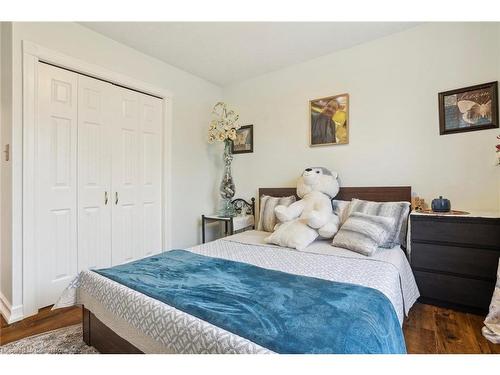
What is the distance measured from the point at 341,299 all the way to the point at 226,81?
10.6 ft

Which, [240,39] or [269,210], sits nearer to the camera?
[240,39]

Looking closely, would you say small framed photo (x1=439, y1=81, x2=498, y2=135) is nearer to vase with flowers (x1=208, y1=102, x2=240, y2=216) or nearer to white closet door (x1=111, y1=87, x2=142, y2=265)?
vase with flowers (x1=208, y1=102, x2=240, y2=216)

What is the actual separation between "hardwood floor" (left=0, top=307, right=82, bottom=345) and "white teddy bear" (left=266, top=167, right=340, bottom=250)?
1.69 meters

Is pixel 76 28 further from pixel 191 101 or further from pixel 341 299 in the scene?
pixel 341 299

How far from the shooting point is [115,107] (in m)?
2.56

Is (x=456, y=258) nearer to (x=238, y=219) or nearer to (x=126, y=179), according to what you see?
(x=238, y=219)

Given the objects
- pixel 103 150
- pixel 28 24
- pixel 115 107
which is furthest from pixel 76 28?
pixel 103 150

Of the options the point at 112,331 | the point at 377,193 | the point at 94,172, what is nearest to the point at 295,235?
the point at 377,193

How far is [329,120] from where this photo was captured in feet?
9.25

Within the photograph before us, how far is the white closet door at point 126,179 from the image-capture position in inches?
101

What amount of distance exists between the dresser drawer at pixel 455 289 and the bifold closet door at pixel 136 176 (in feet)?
8.73

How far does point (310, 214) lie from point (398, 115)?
1.33m

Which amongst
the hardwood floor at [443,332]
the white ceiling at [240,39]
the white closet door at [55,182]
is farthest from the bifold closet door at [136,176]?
the hardwood floor at [443,332]
